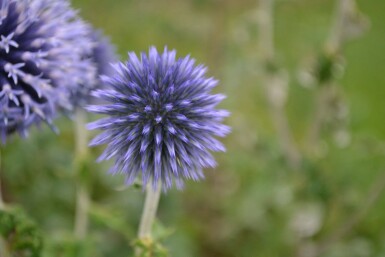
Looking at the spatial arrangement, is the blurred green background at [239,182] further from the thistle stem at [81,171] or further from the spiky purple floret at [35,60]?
the spiky purple floret at [35,60]

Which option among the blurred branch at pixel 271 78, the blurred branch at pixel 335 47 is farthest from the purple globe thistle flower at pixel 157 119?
the blurred branch at pixel 271 78

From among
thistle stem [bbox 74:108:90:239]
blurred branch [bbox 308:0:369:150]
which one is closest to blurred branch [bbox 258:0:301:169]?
blurred branch [bbox 308:0:369:150]

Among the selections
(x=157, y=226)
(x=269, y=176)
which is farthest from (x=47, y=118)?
(x=269, y=176)

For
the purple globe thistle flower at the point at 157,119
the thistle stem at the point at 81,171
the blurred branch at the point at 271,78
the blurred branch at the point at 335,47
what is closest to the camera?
the purple globe thistle flower at the point at 157,119

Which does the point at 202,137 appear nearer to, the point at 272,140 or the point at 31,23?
the point at 31,23

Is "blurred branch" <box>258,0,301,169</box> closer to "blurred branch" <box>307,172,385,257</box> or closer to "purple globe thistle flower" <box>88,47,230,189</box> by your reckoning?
"blurred branch" <box>307,172,385,257</box>

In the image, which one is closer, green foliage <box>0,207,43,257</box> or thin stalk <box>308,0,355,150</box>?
green foliage <box>0,207,43,257</box>
